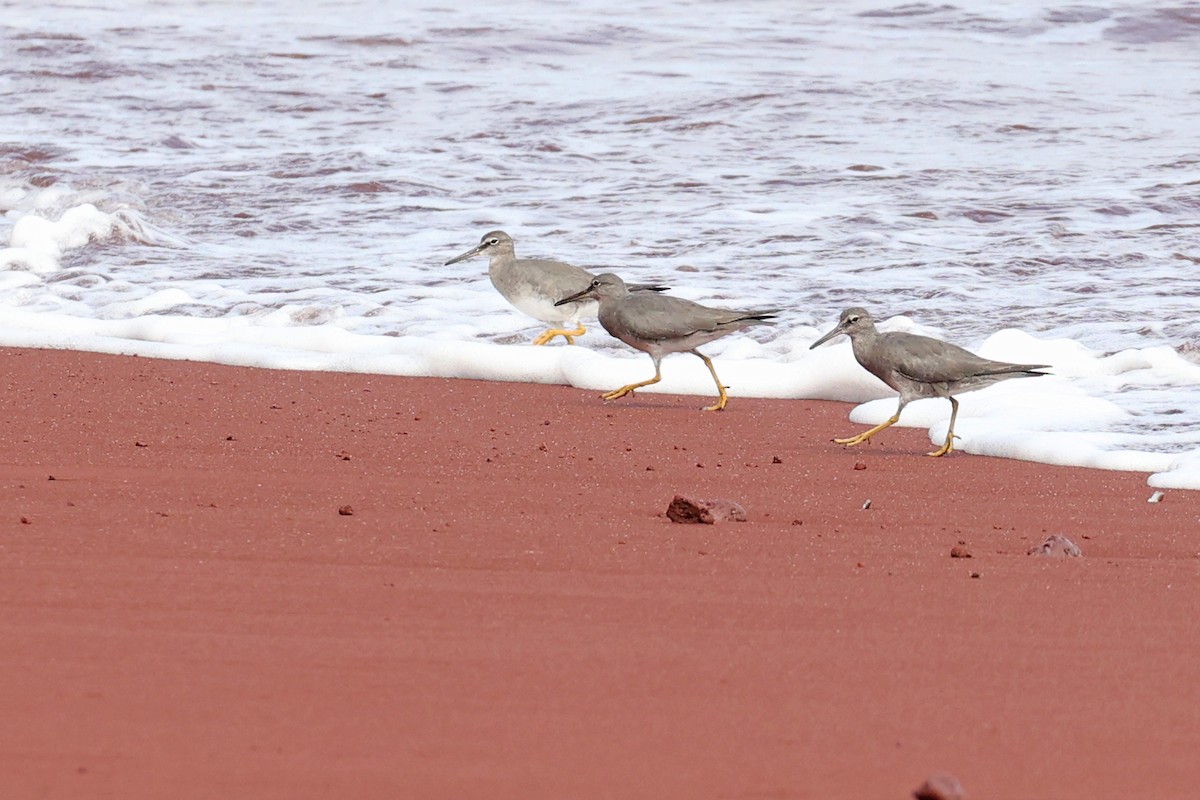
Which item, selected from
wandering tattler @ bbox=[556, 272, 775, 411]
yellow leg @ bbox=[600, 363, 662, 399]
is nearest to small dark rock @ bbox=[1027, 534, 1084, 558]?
wandering tattler @ bbox=[556, 272, 775, 411]

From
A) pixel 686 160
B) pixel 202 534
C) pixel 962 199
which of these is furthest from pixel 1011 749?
pixel 686 160

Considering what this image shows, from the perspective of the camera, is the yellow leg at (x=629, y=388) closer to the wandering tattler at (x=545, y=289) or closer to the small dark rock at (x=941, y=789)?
the wandering tattler at (x=545, y=289)

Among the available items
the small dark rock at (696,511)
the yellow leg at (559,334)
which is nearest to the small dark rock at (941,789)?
the small dark rock at (696,511)

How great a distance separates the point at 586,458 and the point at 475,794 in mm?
3601

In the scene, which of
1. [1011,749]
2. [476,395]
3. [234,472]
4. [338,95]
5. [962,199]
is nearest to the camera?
[1011,749]

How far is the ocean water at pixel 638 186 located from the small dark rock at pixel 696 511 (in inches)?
71.7

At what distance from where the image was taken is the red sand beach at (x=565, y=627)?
2.29 metres

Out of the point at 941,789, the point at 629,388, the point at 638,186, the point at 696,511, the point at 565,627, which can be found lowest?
the point at 638,186

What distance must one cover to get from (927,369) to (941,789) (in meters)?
4.40

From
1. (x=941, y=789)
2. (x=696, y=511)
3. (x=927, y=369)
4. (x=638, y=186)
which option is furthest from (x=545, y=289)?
(x=941, y=789)

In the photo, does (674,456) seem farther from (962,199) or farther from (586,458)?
(962,199)

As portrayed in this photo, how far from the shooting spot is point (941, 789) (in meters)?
2.13

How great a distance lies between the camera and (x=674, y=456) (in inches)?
234

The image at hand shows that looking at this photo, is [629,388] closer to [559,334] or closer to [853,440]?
[559,334]
